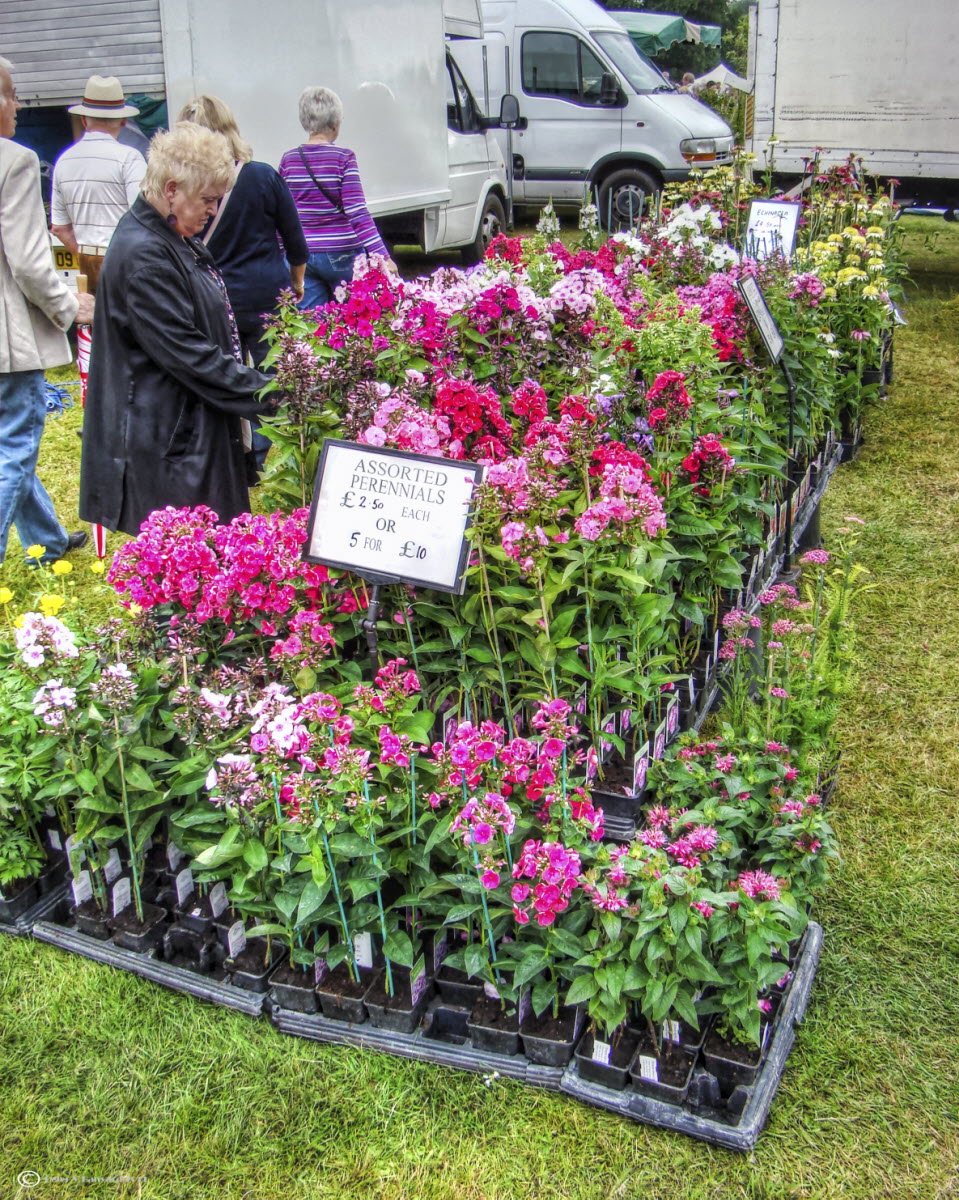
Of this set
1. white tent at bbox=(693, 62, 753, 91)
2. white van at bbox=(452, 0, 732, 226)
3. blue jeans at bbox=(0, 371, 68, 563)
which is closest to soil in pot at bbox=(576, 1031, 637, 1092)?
blue jeans at bbox=(0, 371, 68, 563)

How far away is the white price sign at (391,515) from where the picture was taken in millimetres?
2236

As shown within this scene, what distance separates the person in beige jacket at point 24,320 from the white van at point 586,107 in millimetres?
8049

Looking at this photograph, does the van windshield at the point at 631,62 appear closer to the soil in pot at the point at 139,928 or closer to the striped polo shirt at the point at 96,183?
the striped polo shirt at the point at 96,183

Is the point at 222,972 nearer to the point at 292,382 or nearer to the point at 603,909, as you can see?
the point at 603,909

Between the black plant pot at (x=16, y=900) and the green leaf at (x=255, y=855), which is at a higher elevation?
the green leaf at (x=255, y=855)

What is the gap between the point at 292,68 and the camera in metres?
6.37

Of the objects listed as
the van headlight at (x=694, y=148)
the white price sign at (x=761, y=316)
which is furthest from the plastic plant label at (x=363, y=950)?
the van headlight at (x=694, y=148)

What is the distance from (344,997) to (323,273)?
4.01 m

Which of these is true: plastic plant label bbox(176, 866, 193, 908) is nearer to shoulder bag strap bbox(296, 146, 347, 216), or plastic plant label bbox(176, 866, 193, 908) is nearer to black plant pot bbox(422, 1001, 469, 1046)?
black plant pot bbox(422, 1001, 469, 1046)

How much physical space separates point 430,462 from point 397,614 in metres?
0.40

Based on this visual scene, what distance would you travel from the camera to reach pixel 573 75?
11500 millimetres

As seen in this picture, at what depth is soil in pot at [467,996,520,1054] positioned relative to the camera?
7.15ft

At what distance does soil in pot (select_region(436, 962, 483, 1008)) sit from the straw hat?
4.62 m

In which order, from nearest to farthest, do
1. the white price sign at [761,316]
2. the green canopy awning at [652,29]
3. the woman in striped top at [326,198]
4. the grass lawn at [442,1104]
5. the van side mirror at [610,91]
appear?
the grass lawn at [442,1104], the white price sign at [761,316], the woman in striped top at [326,198], the van side mirror at [610,91], the green canopy awning at [652,29]
